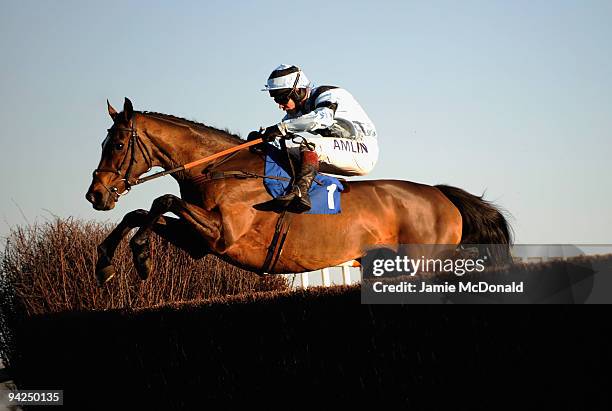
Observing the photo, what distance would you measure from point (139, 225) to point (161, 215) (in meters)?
0.36

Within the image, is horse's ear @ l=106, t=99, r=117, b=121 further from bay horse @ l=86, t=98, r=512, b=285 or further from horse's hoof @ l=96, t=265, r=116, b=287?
horse's hoof @ l=96, t=265, r=116, b=287

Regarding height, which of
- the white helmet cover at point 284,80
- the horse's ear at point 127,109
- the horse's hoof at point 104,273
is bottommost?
the horse's hoof at point 104,273

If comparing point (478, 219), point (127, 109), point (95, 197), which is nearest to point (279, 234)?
point (95, 197)

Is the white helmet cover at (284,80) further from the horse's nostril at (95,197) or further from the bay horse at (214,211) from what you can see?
the horse's nostril at (95,197)

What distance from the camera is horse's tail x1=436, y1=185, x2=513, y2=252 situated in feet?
29.8

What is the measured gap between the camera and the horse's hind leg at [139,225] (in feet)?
25.2

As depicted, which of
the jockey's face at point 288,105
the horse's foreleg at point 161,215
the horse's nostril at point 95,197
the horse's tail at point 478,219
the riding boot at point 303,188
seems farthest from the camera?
the horse's tail at point 478,219

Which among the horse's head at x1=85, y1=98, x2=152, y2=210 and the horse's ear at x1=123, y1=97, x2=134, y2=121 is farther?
the horse's ear at x1=123, y1=97, x2=134, y2=121

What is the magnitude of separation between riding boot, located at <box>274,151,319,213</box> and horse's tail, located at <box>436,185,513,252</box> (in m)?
2.05

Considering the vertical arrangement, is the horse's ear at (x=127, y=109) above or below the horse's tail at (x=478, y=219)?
above

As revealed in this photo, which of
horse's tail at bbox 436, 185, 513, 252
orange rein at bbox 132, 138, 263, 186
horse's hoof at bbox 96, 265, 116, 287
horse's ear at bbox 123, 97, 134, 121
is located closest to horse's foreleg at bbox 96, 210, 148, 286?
horse's hoof at bbox 96, 265, 116, 287

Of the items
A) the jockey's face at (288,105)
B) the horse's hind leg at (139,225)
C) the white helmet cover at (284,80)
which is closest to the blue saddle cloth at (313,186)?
the jockey's face at (288,105)

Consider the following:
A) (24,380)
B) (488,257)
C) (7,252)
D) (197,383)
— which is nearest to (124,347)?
(197,383)

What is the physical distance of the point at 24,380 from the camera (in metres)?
10.5
